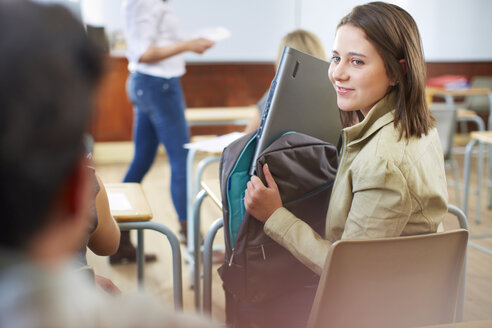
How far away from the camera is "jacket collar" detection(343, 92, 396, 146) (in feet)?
3.84

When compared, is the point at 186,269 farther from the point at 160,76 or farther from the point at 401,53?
the point at 401,53

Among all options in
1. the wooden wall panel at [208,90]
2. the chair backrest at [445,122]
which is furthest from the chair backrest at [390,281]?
the wooden wall panel at [208,90]

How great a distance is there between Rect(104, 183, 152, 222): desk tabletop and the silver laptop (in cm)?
37

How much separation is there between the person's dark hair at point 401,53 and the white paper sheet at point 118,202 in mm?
779

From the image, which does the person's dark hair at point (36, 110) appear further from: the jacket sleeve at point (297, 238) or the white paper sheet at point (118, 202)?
the white paper sheet at point (118, 202)

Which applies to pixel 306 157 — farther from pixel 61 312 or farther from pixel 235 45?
pixel 235 45

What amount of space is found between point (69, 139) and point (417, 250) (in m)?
0.78

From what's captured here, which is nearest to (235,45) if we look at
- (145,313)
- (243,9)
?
(243,9)

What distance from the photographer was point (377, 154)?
1.10 meters

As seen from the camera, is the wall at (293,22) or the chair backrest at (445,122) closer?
the chair backrest at (445,122)

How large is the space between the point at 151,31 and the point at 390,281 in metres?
1.94

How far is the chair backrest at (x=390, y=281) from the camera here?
0.94 meters

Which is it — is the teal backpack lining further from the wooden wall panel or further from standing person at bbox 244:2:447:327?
the wooden wall panel

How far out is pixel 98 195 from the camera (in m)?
1.20
